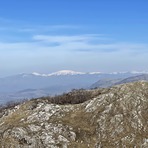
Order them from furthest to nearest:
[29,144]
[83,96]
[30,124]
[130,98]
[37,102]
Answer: [83,96] < [37,102] < [130,98] < [30,124] < [29,144]

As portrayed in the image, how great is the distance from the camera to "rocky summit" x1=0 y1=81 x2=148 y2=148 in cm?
10450

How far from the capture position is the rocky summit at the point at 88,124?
343 feet

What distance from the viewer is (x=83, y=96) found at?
15688cm

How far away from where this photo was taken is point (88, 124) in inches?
4493

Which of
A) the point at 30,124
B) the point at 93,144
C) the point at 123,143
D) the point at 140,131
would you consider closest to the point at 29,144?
the point at 30,124

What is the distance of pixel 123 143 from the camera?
104250 mm

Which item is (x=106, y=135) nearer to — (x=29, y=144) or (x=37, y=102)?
(x=29, y=144)

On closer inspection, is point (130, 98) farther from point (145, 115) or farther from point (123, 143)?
point (123, 143)

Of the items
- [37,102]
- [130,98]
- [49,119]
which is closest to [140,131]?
[130,98]

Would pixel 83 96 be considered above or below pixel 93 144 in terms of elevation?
above

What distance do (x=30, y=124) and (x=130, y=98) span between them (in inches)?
1512

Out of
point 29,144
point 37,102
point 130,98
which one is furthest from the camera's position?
point 37,102

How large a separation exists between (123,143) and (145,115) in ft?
52.8

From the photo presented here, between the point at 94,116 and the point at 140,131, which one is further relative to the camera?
the point at 94,116
